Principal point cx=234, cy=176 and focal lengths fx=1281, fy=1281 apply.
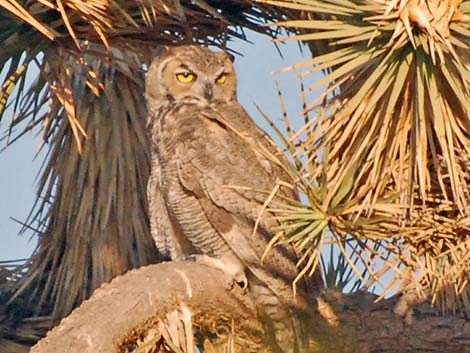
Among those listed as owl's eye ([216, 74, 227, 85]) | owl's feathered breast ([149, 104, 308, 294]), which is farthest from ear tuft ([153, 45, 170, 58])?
owl's feathered breast ([149, 104, 308, 294])

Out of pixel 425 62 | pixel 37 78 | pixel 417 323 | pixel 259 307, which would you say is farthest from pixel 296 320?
pixel 37 78

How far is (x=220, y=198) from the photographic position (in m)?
5.27

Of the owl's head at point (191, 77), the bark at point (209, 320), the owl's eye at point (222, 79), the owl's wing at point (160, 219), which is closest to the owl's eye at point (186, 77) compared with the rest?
the owl's head at point (191, 77)

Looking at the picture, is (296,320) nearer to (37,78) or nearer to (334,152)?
(334,152)

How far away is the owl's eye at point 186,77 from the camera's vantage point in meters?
5.71

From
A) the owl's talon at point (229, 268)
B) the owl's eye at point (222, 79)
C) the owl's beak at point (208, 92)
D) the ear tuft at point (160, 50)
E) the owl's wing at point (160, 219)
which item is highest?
the ear tuft at point (160, 50)

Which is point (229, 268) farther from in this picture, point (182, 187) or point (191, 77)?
point (191, 77)

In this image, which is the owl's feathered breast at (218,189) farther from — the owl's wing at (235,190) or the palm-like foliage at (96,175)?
the palm-like foliage at (96,175)

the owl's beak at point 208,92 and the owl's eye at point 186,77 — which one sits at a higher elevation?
the owl's eye at point 186,77

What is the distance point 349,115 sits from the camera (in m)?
4.39

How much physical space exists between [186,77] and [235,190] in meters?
0.69

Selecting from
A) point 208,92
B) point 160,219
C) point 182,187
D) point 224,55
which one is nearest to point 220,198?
point 182,187

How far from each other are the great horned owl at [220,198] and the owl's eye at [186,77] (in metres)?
0.05

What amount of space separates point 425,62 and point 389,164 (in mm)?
401
